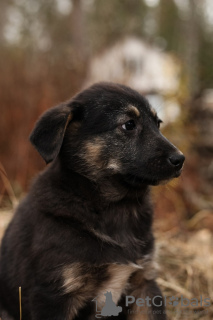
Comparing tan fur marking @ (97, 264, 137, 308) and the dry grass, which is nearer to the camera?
tan fur marking @ (97, 264, 137, 308)

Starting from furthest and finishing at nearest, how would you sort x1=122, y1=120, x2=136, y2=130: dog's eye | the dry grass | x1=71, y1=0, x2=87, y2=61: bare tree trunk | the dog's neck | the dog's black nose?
x1=71, y1=0, x2=87, y2=61: bare tree trunk → the dry grass → x1=122, y1=120, x2=136, y2=130: dog's eye → the dog's neck → the dog's black nose

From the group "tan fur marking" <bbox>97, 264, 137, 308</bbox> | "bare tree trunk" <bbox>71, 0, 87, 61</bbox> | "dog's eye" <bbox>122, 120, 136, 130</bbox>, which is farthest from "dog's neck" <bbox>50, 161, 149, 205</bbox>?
"bare tree trunk" <bbox>71, 0, 87, 61</bbox>

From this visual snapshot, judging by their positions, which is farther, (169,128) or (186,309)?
(169,128)

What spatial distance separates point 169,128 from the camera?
848 cm

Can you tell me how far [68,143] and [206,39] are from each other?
1220 inches

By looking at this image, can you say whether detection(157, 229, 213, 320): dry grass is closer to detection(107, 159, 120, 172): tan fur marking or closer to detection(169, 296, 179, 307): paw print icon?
detection(169, 296, 179, 307): paw print icon

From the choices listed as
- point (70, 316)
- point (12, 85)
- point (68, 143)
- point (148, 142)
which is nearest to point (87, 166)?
point (68, 143)

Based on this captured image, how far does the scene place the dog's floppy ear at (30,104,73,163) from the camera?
9.87ft

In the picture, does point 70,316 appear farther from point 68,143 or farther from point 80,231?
point 68,143

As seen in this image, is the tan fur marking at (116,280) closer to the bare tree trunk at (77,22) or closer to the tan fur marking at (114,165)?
the tan fur marking at (114,165)

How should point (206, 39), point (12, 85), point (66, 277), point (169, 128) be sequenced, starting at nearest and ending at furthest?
1. point (66, 277)
2. point (12, 85)
3. point (169, 128)
4. point (206, 39)

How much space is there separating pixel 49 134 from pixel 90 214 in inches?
27.3

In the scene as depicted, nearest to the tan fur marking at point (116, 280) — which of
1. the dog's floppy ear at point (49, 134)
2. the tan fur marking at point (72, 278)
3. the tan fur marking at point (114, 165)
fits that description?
the tan fur marking at point (72, 278)

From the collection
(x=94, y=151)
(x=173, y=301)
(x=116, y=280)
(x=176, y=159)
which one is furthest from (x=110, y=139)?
(x=173, y=301)
